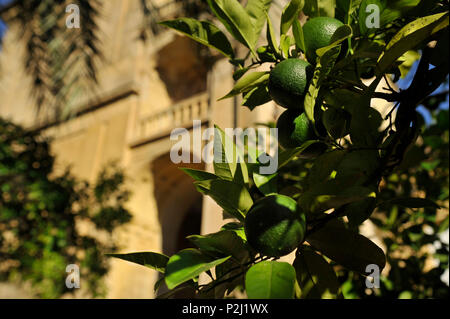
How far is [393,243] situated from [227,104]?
191 centimetres

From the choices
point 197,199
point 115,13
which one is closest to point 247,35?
point 197,199

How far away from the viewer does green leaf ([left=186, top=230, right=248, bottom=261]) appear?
1.20ft

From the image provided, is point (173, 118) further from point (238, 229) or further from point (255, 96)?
point (238, 229)

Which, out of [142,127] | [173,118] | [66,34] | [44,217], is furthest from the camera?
[142,127]

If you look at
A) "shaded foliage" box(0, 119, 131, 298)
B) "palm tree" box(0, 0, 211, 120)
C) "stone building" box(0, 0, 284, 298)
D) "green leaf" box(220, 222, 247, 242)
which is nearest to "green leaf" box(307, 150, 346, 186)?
"green leaf" box(220, 222, 247, 242)

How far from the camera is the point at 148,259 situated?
0.41m

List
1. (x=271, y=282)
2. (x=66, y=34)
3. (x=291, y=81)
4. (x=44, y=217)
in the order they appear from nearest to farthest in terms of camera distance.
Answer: (x=271, y=282)
(x=291, y=81)
(x=66, y=34)
(x=44, y=217)

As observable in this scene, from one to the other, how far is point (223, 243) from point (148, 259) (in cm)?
9

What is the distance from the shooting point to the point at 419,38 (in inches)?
14.9

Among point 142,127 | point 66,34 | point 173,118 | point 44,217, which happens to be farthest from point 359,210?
point 142,127

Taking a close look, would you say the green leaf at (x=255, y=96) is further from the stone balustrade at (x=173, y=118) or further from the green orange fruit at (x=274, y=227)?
the stone balustrade at (x=173, y=118)

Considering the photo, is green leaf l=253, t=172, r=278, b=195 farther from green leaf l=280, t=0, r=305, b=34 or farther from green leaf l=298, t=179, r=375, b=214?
green leaf l=280, t=0, r=305, b=34

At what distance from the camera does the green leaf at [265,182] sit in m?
0.45

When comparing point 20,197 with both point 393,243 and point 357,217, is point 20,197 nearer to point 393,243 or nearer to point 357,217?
point 393,243
